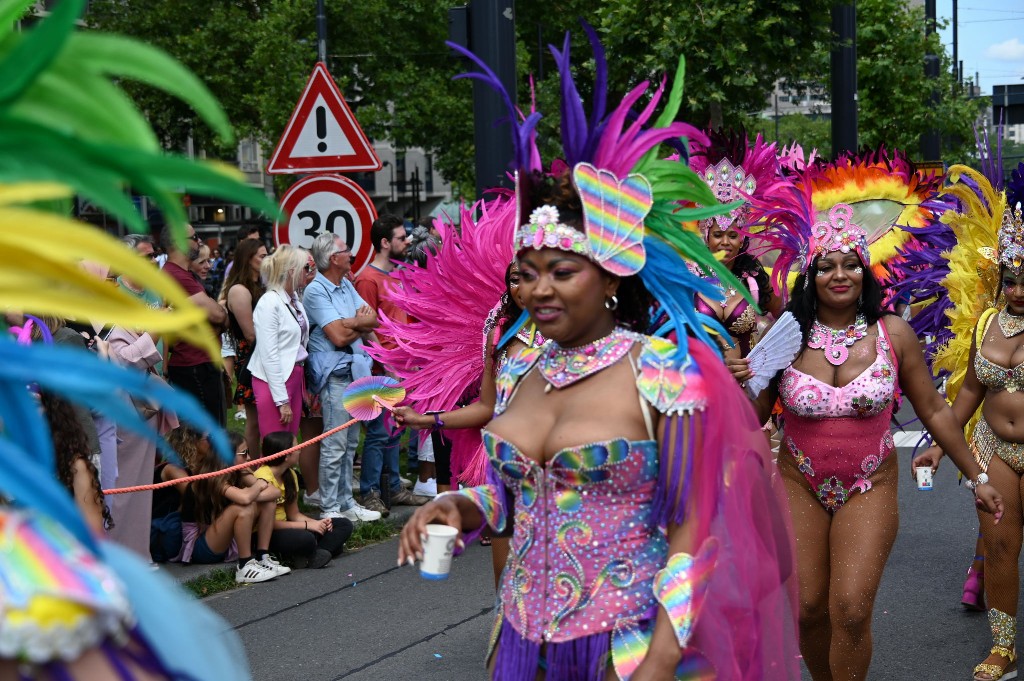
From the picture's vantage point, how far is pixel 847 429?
5.12 m

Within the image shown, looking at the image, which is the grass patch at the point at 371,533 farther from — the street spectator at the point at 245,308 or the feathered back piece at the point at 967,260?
the feathered back piece at the point at 967,260

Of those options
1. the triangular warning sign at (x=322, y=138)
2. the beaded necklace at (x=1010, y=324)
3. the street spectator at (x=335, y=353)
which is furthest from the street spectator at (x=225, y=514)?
the beaded necklace at (x=1010, y=324)

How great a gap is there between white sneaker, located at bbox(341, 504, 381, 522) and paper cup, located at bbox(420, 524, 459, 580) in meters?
6.18

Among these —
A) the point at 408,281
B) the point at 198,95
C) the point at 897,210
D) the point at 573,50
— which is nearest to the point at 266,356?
the point at 408,281

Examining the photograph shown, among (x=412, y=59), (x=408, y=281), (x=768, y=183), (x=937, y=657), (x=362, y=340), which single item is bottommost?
(x=937, y=657)

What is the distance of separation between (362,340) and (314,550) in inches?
77.0

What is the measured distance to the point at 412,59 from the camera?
112ft

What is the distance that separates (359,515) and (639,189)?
606cm

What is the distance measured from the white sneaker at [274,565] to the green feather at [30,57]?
662cm

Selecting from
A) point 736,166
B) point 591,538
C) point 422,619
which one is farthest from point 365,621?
point 591,538

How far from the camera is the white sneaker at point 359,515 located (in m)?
9.16

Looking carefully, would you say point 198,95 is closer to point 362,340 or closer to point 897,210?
point 897,210

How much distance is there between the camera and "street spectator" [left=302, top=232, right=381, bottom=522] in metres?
8.92

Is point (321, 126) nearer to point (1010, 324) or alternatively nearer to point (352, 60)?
point (1010, 324)
